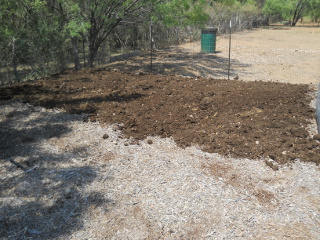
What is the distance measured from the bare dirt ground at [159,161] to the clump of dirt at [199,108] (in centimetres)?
2

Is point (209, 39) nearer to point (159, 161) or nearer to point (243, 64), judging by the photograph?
point (243, 64)

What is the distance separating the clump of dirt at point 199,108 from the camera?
14.8 ft

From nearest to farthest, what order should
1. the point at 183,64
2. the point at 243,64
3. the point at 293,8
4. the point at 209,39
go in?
the point at 183,64, the point at 243,64, the point at 209,39, the point at 293,8

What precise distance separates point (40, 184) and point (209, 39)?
1286cm

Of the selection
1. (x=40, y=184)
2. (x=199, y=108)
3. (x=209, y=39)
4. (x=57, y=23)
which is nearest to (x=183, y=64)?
(x=209, y=39)

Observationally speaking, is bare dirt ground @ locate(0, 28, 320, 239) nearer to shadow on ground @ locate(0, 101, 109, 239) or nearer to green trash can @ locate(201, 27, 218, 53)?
shadow on ground @ locate(0, 101, 109, 239)

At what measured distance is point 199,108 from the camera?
572 centimetres

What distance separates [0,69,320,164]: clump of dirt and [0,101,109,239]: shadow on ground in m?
1.07

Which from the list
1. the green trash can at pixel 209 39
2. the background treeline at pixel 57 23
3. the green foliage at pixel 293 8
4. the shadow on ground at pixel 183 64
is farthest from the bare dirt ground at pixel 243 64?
the green foliage at pixel 293 8

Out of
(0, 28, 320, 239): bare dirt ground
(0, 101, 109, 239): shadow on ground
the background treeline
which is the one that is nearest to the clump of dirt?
(0, 28, 320, 239): bare dirt ground

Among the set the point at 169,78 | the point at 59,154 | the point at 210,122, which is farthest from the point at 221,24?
the point at 59,154

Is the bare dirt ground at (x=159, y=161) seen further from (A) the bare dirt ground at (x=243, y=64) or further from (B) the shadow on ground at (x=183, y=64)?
(B) the shadow on ground at (x=183, y=64)

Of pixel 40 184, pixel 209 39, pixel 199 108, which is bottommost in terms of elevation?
pixel 40 184

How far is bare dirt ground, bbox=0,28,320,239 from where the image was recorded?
298 centimetres
